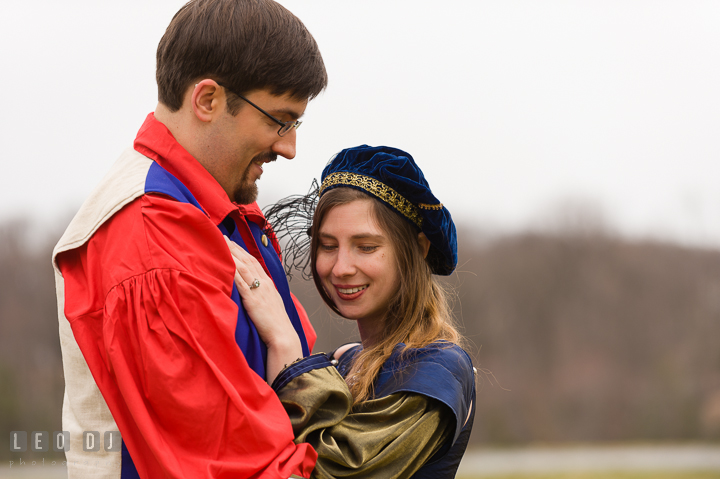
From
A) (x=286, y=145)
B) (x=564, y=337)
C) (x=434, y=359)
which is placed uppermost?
(x=286, y=145)

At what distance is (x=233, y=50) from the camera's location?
6.00 ft

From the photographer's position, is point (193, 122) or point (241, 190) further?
point (241, 190)

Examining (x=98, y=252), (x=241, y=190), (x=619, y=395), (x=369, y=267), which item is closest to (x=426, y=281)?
(x=369, y=267)

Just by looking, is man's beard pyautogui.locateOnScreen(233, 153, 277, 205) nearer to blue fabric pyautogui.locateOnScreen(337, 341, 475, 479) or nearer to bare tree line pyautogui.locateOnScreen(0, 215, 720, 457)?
blue fabric pyautogui.locateOnScreen(337, 341, 475, 479)

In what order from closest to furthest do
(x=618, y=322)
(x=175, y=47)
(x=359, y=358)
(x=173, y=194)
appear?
1. (x=173, y=194)
2. (x=175, y=47)
3. (x=359, y=358)
4. (x=618, y=322)

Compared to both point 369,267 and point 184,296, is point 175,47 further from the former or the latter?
point 369,267

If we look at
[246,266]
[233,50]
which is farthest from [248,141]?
[246,266]

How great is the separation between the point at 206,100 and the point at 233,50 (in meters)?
0.17

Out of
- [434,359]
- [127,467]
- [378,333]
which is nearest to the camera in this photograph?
[127,467]

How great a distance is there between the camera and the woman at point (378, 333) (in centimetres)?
192

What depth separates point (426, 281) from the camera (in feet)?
8.80

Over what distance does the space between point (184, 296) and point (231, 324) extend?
0.47 feet

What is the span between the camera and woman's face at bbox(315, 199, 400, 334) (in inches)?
99.1

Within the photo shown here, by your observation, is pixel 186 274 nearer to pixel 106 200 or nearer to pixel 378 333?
pixel 106 200
